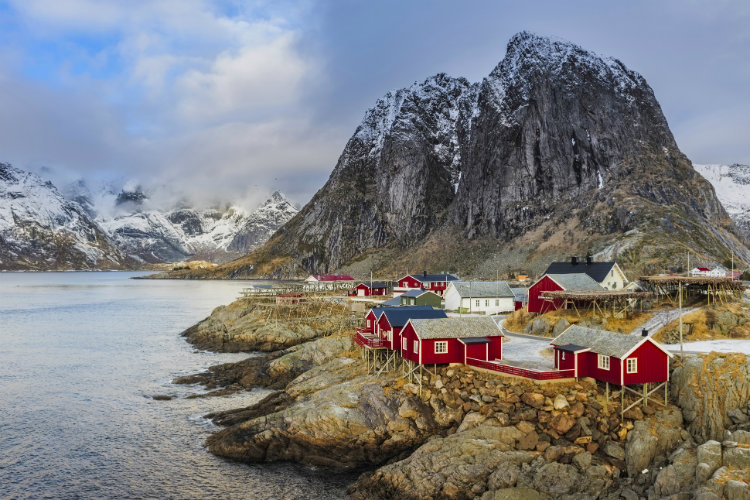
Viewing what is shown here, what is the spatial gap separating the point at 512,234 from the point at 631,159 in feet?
138

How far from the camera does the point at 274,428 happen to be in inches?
1336

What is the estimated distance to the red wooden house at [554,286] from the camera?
57438mm

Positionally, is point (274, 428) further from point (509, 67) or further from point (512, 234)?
point (509, 67)

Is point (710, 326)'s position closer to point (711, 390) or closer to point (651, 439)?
point (711, 390)

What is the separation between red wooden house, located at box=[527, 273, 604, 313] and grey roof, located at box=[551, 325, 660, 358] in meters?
21.6

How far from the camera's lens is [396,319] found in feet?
144

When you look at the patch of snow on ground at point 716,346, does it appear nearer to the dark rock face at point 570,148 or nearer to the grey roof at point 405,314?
the grey roof at point 405,314

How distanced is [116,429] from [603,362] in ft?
113

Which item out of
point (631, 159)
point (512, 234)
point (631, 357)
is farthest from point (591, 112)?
point (631, 357)

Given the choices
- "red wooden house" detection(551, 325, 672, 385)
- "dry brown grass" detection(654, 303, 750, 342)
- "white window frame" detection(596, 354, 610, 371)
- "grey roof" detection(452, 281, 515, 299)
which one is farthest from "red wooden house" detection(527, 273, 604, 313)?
"white window frame" detection(596, 354, 610, 371)

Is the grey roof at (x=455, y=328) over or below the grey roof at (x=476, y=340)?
over

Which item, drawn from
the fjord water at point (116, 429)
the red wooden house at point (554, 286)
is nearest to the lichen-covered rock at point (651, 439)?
the fjord water at point (116, 429)

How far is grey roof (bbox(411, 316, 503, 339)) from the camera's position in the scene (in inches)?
1490

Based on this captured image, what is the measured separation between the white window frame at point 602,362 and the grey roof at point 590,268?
34.1 m
